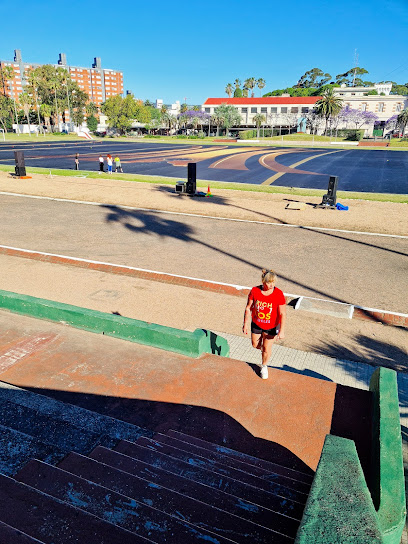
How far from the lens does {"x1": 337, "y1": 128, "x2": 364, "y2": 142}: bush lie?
3549 inches

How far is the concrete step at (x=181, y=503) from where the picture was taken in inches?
94.2

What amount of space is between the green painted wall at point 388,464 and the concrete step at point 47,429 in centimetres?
261

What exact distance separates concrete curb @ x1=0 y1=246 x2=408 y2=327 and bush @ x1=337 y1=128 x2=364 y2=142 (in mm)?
91935

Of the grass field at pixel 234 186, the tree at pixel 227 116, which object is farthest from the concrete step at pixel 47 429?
the tree at pixel 227 116

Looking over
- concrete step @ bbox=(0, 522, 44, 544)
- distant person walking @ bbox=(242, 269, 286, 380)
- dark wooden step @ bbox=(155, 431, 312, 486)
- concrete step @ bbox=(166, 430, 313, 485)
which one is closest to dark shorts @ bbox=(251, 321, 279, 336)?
distant person walking @ bbox=(242, 269, 286, 380)

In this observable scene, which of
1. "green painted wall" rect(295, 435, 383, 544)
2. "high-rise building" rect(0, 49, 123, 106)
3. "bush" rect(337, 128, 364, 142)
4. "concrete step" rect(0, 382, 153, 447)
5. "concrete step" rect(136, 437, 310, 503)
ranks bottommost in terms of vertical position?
"concrete step" rect(0, 382, 153, 447)

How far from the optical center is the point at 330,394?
5.21 metres

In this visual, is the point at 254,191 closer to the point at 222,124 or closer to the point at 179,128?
the point at 222,124

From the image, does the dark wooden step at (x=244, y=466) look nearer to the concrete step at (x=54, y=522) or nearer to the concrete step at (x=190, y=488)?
the concrete step at (x=190, y=488)

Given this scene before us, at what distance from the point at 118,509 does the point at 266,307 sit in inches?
146

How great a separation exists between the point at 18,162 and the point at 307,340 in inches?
1001

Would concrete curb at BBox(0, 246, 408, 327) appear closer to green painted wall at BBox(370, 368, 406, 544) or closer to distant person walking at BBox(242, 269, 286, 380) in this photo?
distant person walking at BBox(242, 269, 286, 380)

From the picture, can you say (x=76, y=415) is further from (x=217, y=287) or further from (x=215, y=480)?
(x=217, y=287)

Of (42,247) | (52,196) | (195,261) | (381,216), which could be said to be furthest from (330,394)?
(52,196)
